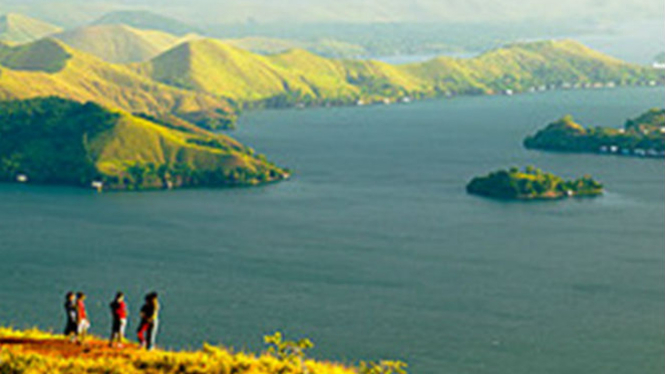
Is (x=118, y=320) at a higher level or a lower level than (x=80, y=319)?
higher

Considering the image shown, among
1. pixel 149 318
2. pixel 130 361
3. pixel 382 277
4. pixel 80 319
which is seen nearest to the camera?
pixel 130 361

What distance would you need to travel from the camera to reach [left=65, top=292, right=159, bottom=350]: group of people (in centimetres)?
4828

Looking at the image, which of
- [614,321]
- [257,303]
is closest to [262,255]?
[257,303]

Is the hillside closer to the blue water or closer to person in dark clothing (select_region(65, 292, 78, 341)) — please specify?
person in dark clothing (select_region(65, 292, 78, 341))

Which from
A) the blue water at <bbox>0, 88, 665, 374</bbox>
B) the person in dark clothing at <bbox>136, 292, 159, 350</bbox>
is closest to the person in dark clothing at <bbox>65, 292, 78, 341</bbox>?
the person in dark clothing at <bbox>136, 292, 159, 350</bbox>

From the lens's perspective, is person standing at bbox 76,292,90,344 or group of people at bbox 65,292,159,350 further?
person standing at bbox 76,292,90,344

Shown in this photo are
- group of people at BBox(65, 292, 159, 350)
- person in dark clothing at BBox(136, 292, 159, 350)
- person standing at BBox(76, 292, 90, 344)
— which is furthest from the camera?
person standing at BBox(76, 292, 90, 344)

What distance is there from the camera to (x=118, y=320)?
4888 centimetres

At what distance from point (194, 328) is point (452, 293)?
34.6 metres

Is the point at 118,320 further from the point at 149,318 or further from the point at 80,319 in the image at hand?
the point at 80,319

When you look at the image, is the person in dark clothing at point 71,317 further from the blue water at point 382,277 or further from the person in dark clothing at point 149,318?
the blue water at point 382,277

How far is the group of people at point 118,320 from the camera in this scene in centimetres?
4828

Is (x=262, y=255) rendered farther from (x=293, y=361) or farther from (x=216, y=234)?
(x=293, y=361)

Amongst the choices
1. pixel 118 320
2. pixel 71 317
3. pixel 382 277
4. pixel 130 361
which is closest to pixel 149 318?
pixel 118 320
